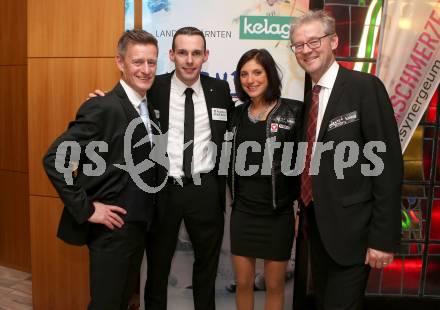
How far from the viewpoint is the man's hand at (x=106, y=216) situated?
1780mm

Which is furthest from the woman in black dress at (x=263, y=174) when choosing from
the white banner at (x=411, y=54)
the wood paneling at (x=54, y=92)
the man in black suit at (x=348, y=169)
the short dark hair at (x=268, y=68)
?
the wood paneling at (x=54, y=92)

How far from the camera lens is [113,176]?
1817 mm

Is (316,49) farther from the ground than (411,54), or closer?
closer

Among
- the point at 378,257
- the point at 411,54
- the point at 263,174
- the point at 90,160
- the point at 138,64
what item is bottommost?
the point at 378,257

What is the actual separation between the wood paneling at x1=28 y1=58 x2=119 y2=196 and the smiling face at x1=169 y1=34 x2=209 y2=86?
0.64m

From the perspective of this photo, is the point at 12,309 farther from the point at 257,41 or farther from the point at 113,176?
the point at 257,41

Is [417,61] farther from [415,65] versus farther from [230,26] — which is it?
[230,26]

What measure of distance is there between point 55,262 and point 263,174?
1788 mm

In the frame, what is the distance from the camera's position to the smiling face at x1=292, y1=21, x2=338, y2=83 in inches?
72.9

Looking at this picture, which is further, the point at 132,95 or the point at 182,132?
the point at 182,132

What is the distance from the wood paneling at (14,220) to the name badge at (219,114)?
2.33 m

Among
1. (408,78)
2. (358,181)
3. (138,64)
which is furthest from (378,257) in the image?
(408,78)

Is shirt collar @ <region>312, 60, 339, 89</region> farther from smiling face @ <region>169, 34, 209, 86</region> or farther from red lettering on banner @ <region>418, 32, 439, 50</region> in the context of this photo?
red lettering on banner @ <region>418, 32, 439, 50</region>

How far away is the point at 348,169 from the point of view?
1726mm
